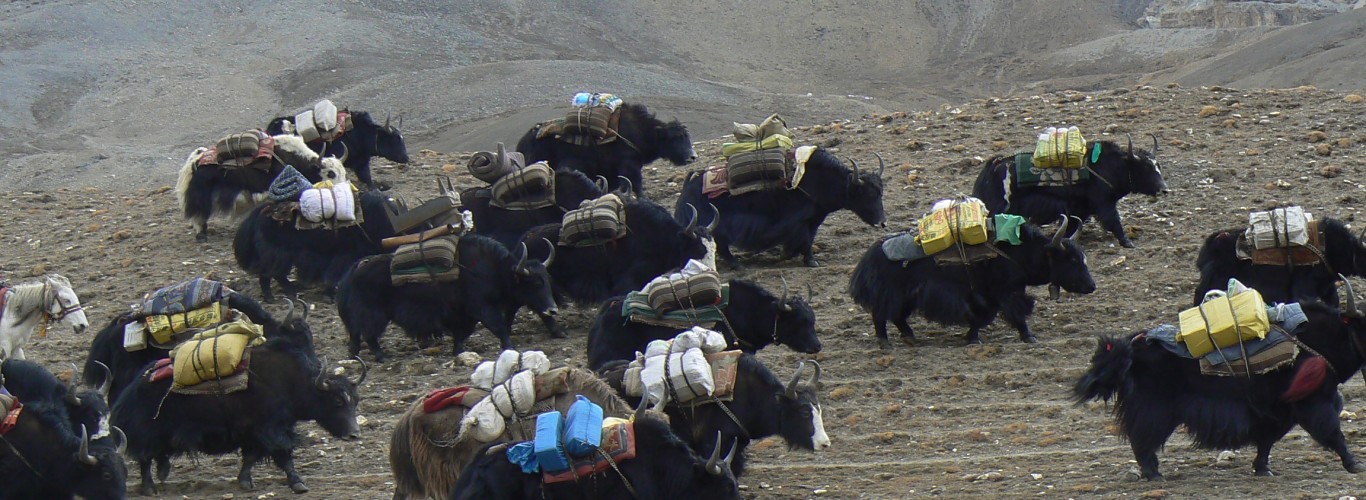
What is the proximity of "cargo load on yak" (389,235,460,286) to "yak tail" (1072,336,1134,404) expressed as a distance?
397 centimetres

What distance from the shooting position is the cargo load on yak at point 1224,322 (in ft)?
22.2

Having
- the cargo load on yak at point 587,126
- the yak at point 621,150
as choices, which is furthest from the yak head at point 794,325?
the cargo load on yak at point 587,126

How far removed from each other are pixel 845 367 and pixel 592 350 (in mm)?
1497

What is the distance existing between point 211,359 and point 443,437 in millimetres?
1587

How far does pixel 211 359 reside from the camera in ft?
25.4

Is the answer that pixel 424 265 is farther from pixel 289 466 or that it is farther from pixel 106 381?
pixel 289 466

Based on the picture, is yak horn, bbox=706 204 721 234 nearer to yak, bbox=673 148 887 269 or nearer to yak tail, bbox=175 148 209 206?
yak, bbox=673 148 887 269

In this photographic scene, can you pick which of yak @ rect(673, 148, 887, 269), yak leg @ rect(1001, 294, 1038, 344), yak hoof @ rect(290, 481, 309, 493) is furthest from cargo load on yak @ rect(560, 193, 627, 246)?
yak hoof @ rect(290, 481, 309, 493)

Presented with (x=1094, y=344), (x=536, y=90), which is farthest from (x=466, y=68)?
(x=1094, y=344)

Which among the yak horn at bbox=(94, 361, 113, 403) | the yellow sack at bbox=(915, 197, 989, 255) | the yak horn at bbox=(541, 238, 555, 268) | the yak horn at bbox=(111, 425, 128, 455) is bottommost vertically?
the yak horn at bbox=(94, 361, 113, 403)

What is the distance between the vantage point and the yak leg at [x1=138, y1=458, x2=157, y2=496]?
7801 millimetres

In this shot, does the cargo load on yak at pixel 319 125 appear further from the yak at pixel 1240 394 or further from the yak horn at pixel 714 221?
the yak at pixel 1240 394

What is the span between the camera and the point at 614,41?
103ft

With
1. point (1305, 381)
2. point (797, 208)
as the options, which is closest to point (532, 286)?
point (797, 208)
